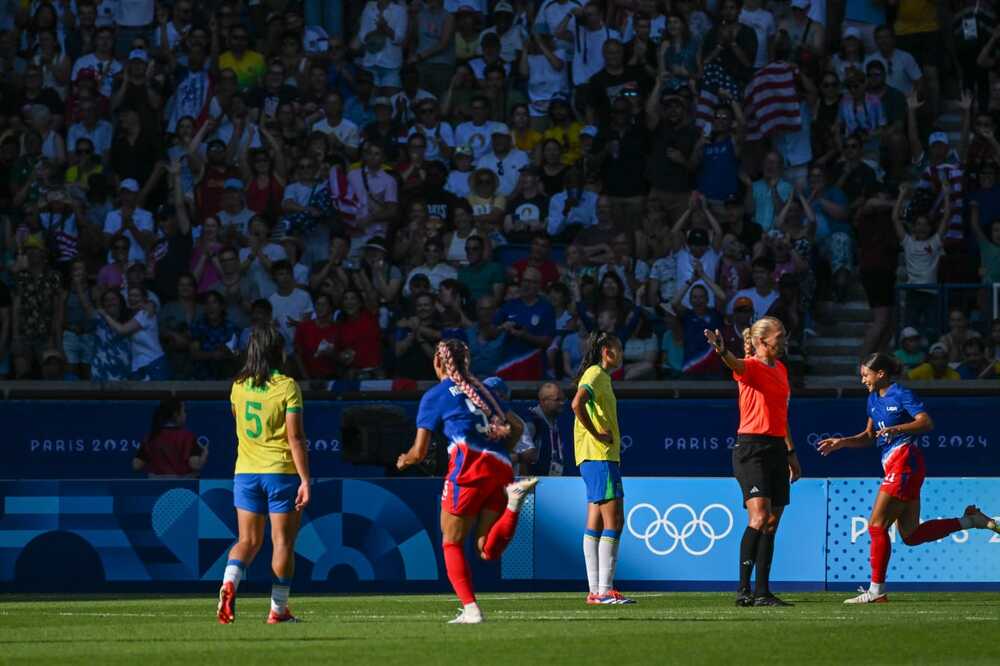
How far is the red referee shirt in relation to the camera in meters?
15.3

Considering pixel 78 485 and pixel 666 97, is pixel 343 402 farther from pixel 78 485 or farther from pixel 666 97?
pixel 666 97

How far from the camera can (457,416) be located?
1364 cm

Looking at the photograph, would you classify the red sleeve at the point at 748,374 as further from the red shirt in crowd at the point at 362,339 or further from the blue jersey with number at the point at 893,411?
the red shirt in crowd at the point at 362,339

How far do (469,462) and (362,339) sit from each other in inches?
387

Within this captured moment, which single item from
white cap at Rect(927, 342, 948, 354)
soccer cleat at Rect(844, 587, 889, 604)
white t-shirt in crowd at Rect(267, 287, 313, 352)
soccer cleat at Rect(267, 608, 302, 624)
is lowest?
soccer cleat at Rect(844, 587, 889, 604)

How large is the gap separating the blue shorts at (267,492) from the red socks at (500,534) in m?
Answer: 1.36

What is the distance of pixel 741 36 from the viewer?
82.8 ft

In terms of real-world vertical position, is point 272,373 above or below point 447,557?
above

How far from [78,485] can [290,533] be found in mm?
7148

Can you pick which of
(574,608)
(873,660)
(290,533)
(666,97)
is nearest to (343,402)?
(666,97)

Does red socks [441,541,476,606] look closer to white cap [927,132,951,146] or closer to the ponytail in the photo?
the ponytail

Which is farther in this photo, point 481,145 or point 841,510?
point 481,145

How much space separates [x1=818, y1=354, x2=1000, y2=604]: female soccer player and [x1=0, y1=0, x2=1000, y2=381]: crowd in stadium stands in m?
5.76

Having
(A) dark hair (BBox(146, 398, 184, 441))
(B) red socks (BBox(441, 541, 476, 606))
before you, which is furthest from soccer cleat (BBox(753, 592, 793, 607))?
(A) dark hair (BBox(146, 398, 184, 441))
